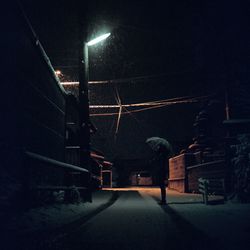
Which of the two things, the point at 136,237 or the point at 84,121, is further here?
the point at 84,121

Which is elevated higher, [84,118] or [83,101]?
[83,101]

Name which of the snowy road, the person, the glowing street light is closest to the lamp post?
the glowing street light

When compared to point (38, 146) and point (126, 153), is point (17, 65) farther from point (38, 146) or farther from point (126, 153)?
point (126, 153)

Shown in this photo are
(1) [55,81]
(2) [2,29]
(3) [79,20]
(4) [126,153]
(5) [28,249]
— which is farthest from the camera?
(4) [126,153]

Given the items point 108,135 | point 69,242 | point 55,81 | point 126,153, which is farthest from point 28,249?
point 126,153

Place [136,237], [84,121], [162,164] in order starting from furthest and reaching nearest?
1. [84,121]
2. [162,164]
3. [136,237]

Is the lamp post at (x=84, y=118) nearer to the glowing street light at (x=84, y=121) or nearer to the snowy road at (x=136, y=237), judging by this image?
the glowing street light at (x=84, y=121)

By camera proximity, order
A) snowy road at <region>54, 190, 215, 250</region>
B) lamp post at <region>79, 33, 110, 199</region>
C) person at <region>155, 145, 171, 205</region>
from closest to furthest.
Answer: snowy road at <region>54, 190, 215, 250</region>
person at <region>155, 145, 171, 205</region>
lamp post at <region>79, 33, 110, 199</region>

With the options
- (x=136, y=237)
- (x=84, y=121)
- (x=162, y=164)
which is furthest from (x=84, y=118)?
(x=136, y=237)

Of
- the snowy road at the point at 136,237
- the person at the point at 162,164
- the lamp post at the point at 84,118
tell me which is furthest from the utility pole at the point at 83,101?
the snowy road at the point at 136,237

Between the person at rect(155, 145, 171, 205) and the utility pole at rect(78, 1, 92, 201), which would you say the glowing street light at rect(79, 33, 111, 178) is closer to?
the utility pole at rect(78, 1, 92, 201)

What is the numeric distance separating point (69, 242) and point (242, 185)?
672cm

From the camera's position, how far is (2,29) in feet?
13.1

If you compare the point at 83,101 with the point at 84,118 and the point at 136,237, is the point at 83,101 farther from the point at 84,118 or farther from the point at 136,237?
the point at 136,237
